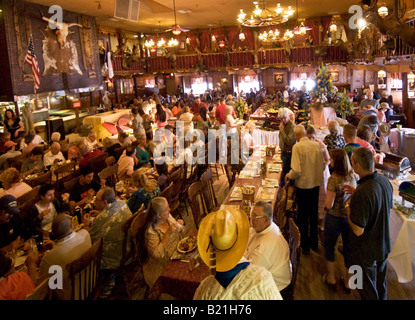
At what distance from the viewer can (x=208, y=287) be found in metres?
1.88

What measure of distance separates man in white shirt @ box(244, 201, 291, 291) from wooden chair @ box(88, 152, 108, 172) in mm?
4198

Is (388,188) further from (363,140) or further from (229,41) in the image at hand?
(229,41)

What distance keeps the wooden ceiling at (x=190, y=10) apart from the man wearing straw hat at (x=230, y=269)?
11.3m

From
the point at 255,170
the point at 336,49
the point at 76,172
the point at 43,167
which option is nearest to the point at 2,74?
the point at 43,167

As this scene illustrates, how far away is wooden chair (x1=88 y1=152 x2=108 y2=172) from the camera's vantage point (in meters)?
6.10

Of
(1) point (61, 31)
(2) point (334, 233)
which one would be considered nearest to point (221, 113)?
(1) point (61, 31)

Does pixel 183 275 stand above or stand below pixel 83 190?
below

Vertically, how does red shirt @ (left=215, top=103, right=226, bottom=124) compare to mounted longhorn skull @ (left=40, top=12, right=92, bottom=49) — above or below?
below

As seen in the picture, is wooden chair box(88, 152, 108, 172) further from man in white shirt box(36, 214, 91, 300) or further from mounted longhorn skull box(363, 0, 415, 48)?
mounted longhorn skull box(363, 0, 415, 48)

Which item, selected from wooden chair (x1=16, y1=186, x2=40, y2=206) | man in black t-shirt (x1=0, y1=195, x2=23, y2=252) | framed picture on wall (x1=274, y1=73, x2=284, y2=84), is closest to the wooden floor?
man in black t-shirt (x1=0, y1=195, x2=23, y2=252)

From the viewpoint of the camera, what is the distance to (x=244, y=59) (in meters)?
17.9

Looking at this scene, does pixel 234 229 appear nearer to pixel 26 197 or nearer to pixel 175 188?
pixel 175 188

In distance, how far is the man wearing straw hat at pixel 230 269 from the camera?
1767mm

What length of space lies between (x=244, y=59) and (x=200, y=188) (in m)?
14.9
